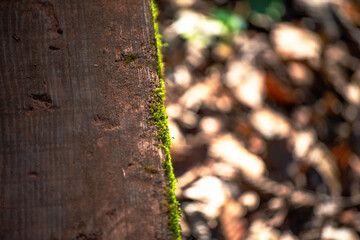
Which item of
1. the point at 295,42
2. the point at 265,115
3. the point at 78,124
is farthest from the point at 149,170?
the point at 295,42

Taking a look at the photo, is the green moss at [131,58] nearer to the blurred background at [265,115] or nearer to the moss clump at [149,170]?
the moss clump at [149,170]

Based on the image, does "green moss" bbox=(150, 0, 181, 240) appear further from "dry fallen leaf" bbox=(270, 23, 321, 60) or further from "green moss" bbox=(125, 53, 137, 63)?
"dry fallen leaf" bbox=(270, 23, 321, 60)

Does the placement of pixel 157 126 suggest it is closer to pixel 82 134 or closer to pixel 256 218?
pixel 82 134

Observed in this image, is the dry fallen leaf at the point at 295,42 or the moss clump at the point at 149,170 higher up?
the dry fallen leaf at the point at 295,42

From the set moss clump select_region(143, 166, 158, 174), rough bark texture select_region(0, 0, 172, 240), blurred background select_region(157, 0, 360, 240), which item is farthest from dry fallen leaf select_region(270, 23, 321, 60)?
moss clump select_region(143, 166, 158, 174)

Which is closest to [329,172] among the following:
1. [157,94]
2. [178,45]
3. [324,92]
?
[324,92]

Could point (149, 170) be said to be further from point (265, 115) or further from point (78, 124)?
point (265, 115)

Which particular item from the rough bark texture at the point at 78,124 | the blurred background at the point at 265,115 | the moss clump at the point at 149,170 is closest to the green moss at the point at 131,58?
the rough bark texture at the point at 78,124
